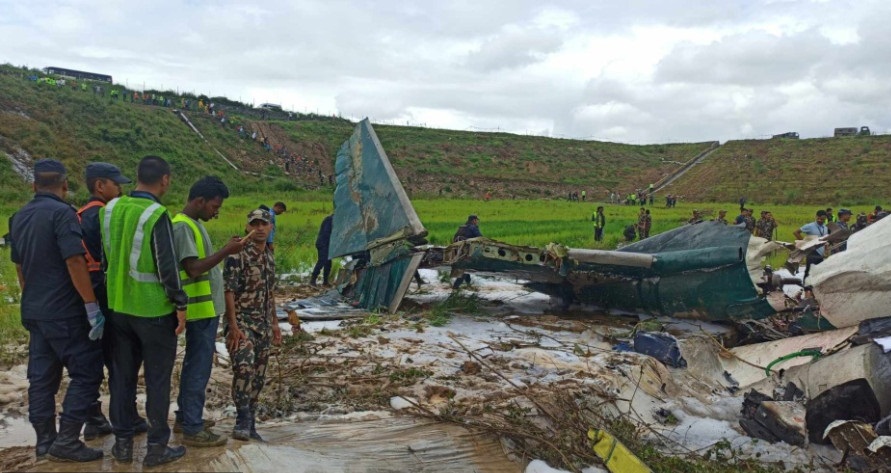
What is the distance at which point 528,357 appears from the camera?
20.7 feet

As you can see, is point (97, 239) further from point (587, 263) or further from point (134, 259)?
point (587, 263)

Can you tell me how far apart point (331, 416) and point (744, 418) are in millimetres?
3327

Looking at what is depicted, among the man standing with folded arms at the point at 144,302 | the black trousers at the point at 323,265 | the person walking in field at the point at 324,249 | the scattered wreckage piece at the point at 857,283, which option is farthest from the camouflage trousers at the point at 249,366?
the black trousers at the point at 323,265

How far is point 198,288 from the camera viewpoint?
3436 millimetres

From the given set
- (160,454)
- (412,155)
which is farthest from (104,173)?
(412,155)

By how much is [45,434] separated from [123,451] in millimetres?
548

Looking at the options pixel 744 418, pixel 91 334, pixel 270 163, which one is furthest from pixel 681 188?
pixel 91 334

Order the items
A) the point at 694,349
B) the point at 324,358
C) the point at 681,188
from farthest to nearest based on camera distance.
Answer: the point at 681,188
the point at 694,349
the point at 324,358

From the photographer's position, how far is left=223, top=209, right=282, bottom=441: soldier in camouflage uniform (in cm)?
372

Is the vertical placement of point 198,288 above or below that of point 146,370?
above

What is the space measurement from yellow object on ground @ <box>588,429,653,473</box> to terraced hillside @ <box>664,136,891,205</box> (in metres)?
40.6

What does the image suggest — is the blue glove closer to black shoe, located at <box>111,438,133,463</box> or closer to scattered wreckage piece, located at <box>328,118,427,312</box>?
black shoe, located at <box>111,438,133,463</box>

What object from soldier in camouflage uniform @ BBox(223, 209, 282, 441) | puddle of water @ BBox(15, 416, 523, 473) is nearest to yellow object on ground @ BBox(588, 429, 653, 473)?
puddle of water @ BBox(15, 416, 523, 473)

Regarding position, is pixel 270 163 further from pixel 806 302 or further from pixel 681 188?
pixel 806 302
